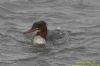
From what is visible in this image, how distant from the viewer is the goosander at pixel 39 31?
44.4 ft

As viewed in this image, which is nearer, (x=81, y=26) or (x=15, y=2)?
(x=81, y=26)

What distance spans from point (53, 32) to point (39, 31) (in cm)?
54

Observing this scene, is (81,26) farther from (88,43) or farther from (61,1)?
(61,1)

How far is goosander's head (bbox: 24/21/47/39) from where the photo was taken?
44.4ft

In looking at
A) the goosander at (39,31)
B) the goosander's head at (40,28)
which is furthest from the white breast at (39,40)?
the goosander's head at (40,28)

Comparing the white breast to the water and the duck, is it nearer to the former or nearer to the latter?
the duck

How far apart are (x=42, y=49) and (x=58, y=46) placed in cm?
54

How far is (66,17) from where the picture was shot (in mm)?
15859

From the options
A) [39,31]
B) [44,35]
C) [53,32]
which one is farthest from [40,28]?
[53,32]

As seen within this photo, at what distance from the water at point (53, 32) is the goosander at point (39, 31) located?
0.20 meters

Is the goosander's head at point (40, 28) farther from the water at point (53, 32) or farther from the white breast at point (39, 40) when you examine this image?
the water at point (53, 32)

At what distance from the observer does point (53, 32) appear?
1403cm

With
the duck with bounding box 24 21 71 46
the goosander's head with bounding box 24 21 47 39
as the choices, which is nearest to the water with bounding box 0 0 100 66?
the duck with bounding box 24 21 71 46

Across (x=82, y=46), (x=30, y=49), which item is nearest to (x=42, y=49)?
(x=30, y=49)
